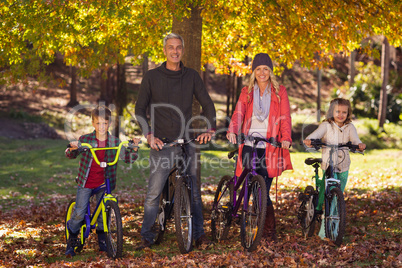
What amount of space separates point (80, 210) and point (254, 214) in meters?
2.37

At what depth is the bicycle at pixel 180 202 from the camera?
585cm

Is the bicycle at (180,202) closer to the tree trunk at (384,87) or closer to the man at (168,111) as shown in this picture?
the man at (168,111)

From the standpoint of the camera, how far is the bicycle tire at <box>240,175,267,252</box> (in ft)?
18.4

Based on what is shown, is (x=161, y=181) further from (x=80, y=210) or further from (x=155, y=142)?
(x=80, y=210)

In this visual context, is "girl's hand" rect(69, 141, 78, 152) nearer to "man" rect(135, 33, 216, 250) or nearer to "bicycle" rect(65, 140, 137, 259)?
"bicycle" rect(65, 140, 137, 259)

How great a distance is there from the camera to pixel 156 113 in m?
6.23

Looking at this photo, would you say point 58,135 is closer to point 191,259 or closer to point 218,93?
point 218,93

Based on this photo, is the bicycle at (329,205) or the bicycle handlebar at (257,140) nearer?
the bicycle handlebar at (257,140)

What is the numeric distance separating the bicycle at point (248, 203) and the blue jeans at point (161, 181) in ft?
1.36

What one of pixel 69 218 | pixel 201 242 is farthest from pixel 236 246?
pixel 69 218

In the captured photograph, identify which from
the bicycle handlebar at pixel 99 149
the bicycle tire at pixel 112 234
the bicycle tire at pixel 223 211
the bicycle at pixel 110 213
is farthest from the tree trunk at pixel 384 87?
the bicycle tire at pixel 112 234

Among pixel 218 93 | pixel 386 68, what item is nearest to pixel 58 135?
pixel 218 93

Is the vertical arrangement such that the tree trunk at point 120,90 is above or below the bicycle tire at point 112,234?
above

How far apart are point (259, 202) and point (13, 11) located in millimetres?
6147
